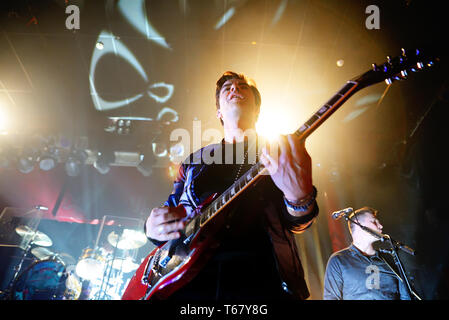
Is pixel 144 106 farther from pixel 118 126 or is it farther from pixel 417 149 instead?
pixel 417 149

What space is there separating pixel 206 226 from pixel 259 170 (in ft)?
1.56

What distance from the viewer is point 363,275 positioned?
2.96m

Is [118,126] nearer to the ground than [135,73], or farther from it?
nearer to the ground

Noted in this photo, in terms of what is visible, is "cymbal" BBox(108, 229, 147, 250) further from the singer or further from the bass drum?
the singer

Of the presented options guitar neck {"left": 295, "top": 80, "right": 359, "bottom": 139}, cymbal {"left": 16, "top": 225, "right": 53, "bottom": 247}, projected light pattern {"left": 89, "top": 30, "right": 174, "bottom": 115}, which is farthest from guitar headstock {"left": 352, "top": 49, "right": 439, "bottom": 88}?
cymbal {"left": 16, "top": 225, "right": 53, "bottom": 247}

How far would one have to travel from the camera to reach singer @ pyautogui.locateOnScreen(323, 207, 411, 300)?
111 inches

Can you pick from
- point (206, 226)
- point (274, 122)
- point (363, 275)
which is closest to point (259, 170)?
point (206, 226)

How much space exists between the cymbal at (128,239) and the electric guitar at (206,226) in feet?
17.6

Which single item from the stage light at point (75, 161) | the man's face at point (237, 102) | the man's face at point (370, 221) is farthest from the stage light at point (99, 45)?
the man's face at point (370, 221)

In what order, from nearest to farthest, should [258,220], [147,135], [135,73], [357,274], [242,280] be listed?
[242,280] < [258,220] < [357,274] < [135,73] < [147,135]

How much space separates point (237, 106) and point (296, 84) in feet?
11.3

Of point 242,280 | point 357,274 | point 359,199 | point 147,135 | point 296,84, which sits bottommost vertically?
point 242,280

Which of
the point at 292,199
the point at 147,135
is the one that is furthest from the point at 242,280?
the point at 147,135
